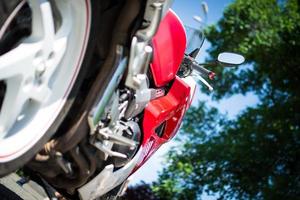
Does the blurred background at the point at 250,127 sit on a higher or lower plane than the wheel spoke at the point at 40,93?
lower

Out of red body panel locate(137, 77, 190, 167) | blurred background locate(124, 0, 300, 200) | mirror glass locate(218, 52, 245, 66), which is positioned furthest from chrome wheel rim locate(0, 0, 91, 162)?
blurred background locate(124, 0, 300, 200)

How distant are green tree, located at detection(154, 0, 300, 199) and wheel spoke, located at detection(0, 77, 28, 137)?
38.6 ft

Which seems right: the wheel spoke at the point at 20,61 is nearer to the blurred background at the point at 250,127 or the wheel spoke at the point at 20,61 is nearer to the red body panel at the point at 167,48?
the red body panel at the point at 167,48

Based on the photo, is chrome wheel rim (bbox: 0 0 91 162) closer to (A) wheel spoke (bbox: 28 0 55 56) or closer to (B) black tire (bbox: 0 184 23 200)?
(A) wheel spoke (bbox: 28 0 55 56)

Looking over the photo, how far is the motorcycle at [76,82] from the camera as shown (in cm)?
200

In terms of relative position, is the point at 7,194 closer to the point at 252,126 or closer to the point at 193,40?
the point at 193,40

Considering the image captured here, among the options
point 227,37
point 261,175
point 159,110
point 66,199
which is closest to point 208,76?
point 159,110

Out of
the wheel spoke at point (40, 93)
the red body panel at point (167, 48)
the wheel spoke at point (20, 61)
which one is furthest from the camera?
the red body panel at point (167, 48)

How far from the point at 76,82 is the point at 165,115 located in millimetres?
→ 958

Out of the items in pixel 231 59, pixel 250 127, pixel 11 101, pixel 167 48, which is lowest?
pixel 250 127

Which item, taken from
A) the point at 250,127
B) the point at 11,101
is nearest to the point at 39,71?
the point at 11,101

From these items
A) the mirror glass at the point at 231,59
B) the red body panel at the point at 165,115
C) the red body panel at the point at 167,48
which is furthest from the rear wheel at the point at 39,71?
the mirror glass at the point at 231,59

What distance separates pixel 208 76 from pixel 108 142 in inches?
58.5

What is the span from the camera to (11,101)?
78.0 inches
